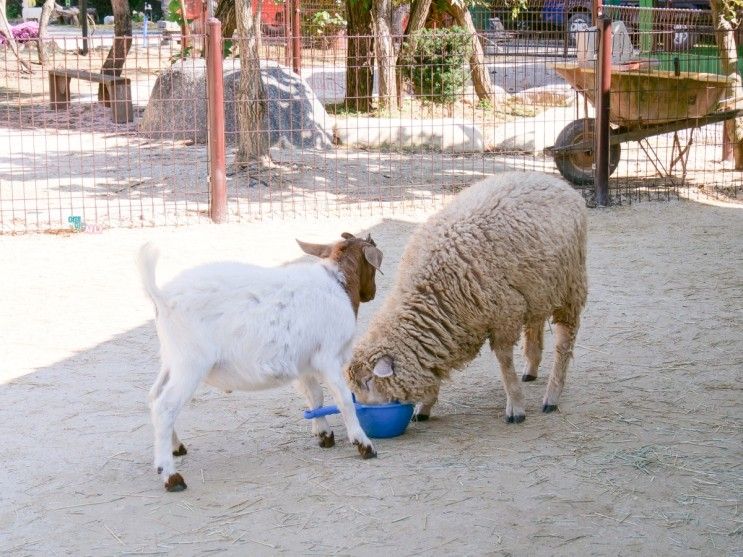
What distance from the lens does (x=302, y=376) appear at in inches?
191

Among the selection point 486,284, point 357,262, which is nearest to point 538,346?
point 486,284

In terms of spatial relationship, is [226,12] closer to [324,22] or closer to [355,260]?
[324,22]

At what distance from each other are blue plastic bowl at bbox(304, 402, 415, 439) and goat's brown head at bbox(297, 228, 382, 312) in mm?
484

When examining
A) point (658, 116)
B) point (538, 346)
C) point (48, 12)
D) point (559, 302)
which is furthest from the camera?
point (48, 12)

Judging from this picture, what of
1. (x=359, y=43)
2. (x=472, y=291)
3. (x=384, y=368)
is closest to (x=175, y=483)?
(x=384, y=368)

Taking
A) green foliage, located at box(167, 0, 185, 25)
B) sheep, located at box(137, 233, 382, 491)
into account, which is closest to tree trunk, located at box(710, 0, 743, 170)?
sheep, located at box(137, 233, 382, 491)

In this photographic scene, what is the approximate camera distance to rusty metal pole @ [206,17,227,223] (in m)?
10.1

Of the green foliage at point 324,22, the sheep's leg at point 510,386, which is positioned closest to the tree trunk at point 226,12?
the green foliage at point 324,22

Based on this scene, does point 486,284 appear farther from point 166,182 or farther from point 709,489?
point 166,182

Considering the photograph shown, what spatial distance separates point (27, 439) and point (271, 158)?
7.61 meters

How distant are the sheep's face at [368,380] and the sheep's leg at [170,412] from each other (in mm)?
887

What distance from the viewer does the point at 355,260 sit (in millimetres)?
4984

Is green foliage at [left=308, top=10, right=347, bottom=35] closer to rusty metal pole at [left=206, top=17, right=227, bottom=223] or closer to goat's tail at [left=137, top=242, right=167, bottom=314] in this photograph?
rusty metal pole at [left=206, top=17, right=227, bottom=223]

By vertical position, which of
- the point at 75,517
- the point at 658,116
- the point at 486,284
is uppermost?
the point at 658,116
